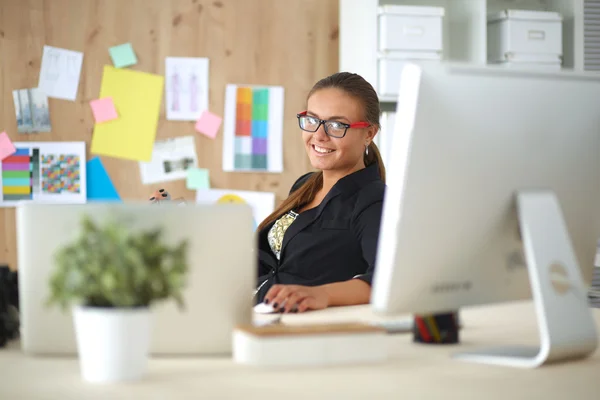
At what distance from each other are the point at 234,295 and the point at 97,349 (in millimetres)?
235

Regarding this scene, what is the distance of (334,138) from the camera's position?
2.31 meters

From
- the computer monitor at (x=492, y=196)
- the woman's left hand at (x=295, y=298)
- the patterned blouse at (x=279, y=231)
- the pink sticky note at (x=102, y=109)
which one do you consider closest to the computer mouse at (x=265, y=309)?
the woman's left hand at (x=295, y=298)

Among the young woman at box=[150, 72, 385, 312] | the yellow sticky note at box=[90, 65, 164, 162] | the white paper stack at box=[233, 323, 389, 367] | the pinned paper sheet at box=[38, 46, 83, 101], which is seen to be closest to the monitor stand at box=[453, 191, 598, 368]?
the white paper stack at box=[233, 323, 389, 367]

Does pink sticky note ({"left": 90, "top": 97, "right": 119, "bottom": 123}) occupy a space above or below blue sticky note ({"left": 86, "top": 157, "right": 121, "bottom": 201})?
above

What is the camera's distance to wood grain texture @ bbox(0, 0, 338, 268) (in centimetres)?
330

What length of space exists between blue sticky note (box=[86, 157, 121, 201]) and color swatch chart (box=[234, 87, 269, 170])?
21.8 inches

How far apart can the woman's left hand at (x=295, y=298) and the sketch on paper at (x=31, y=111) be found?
1992 millimetres

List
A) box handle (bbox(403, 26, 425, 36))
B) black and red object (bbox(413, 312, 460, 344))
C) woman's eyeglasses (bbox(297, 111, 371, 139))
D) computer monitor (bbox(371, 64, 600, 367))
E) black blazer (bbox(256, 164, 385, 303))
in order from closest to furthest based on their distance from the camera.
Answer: computer monitor (bbox(371, 64, 600, 367)) → black and red object (bbox(413, 312, 460, 344)) → black blazer (bbox(256, 164, 385, 303)) → woman's eyeglasses (bbox(297, 111, 371, 139)) → box handle (bbox(403, 26, 425, 36))

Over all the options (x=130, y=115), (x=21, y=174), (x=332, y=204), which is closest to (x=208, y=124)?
(x=130, y=115)

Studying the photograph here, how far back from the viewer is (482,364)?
1151mm

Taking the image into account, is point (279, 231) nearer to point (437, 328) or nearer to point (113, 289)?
point (437, 328)

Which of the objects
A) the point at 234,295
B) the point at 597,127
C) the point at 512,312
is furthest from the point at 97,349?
the point at 512,312

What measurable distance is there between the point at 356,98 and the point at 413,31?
3.03ft

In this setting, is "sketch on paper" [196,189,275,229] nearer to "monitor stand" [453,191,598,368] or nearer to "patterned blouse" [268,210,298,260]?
"patterned blouse" [268,210,298,260]
